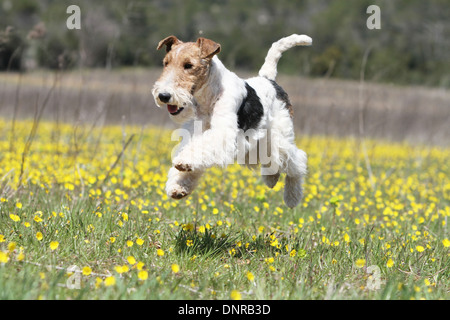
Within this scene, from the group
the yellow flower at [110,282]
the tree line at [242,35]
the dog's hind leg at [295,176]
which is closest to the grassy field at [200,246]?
the yellow flower at [110,282]

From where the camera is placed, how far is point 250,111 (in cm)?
380

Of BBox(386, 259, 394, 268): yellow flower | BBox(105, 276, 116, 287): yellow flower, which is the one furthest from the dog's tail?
BBox(105, 276, 116, 287): yellow flower

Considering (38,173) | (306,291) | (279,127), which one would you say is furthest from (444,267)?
(38,173)

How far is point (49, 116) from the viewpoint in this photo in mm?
14992

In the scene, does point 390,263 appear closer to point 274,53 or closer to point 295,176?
point 295,176

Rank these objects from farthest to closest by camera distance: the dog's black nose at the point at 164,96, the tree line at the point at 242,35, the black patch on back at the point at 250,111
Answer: the tree line at the point at 242,35, the black patch on back at the point at 250,111, the dog's black nose at the point at 164,96

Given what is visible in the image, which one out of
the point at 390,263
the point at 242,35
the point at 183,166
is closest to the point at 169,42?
the point at 183,166

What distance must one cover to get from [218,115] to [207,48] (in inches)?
17.7

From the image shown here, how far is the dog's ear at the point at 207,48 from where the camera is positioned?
135 inches

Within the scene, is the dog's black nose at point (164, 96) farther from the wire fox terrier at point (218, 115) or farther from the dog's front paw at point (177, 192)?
the dog's front paw at point (177, 192)

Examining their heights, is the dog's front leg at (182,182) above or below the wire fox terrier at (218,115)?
below

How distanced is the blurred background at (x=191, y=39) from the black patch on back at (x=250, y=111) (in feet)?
1.89

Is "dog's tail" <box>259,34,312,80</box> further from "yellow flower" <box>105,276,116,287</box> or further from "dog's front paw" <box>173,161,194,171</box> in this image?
"yellow flower" <box>105,276,116,287</box>
